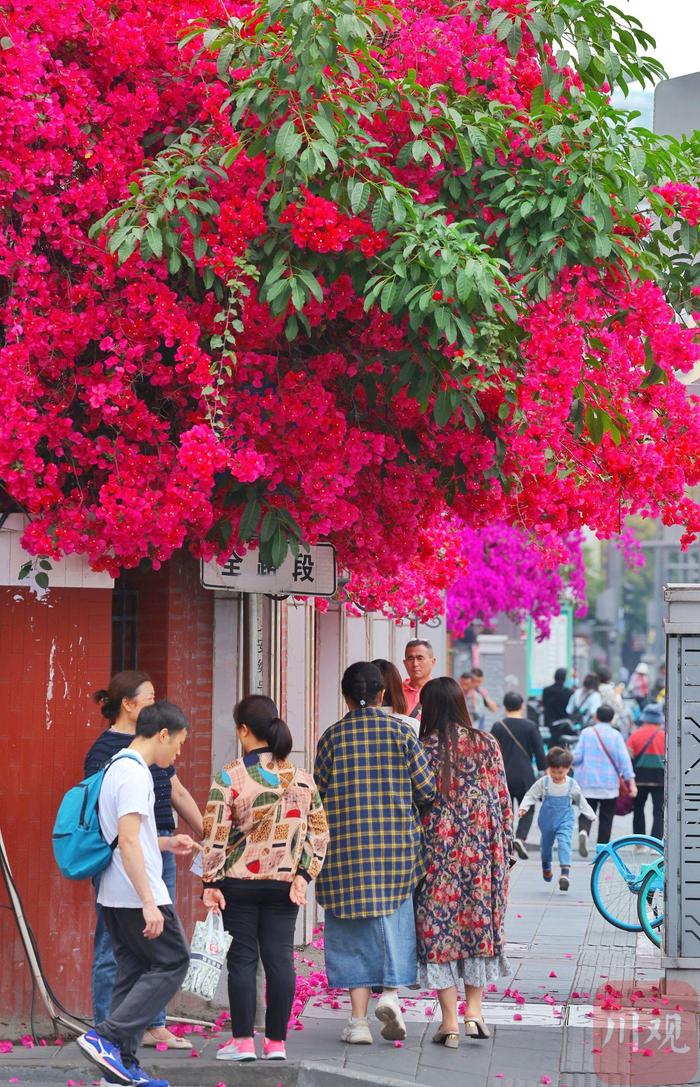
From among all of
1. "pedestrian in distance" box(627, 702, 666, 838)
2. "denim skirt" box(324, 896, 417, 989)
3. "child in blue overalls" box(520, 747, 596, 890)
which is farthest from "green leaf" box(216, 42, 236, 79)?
"pedestrian in distance" box(627, 702, 666, 838)

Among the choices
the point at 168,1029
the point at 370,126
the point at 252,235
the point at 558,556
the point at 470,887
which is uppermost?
the point at 370,126

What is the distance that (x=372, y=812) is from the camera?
7.81 metres

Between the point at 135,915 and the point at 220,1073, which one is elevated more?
the point at 135,915

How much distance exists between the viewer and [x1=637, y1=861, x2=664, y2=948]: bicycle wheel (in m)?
10.7

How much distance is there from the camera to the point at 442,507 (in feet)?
29.6

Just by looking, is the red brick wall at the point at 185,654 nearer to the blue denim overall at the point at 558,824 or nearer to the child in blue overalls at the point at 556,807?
the child in blue overalls at the point at 556,807

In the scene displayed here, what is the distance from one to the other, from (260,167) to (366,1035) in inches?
160

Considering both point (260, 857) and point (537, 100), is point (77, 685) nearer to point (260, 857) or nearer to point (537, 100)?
point (260, 857)

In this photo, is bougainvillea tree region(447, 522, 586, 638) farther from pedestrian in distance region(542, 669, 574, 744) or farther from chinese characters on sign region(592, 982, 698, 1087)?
Answer: chinese characters on sign region(592, 982, 698, 1087)

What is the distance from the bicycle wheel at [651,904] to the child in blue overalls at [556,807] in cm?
344

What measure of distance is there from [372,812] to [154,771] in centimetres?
104

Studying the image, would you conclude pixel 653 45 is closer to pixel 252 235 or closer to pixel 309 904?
pixel 252 235

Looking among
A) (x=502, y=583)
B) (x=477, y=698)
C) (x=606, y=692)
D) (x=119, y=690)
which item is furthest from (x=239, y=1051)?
(x=477, y=698)

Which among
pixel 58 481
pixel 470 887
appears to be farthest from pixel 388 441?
pixel 470 887
